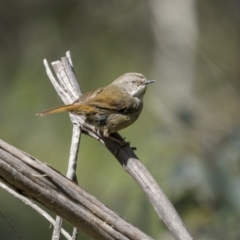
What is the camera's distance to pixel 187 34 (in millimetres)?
7734

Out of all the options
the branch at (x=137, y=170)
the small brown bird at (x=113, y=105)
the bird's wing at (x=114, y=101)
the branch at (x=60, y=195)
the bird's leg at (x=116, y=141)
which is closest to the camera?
the branch at (x=60, y=195)

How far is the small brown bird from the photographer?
3156 mm

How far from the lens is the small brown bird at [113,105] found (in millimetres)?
3156

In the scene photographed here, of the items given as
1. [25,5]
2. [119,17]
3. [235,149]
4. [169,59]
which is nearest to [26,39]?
[25,5]

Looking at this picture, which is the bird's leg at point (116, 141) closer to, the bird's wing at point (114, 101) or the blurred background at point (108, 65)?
the bird's wing at point (114, 101)

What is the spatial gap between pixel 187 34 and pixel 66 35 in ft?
6.03

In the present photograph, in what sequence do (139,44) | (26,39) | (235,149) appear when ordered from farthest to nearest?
(139,44)
(26,39)
(235,149)

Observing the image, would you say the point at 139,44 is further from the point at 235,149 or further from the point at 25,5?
the point at 235,149

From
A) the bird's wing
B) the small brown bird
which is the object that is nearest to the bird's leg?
the small brown bird

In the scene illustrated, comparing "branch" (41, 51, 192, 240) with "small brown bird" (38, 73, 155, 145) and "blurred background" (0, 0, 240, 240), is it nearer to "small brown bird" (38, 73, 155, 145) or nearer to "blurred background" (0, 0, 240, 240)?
"small brown bird" (38, 73, 155, 145)

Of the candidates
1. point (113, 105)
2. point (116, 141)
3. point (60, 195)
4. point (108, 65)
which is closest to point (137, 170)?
point (116, 141)

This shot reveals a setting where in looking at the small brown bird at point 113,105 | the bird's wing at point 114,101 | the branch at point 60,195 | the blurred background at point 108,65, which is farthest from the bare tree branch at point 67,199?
the blurred background at point 108,65

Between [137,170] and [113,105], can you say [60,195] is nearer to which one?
[137,170]

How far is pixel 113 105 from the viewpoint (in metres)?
3.77
